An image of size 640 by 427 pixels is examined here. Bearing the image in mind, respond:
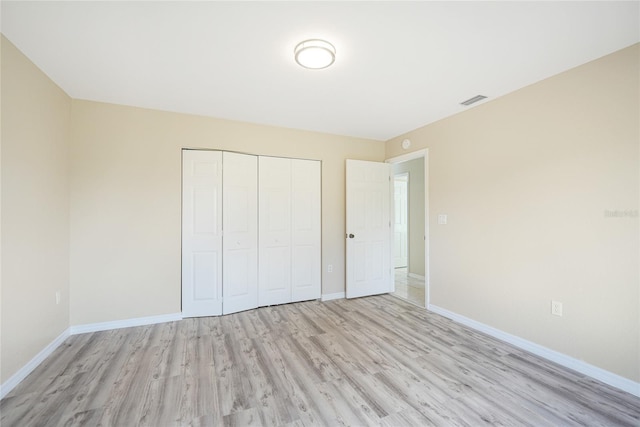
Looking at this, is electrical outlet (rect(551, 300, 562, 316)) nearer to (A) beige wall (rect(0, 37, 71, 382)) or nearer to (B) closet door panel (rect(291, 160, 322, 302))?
(B) closet door panel (rect(291, 160, 322, 302))

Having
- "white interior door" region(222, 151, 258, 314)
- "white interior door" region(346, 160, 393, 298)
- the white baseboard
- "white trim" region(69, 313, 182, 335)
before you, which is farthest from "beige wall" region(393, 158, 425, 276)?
"white trim" region(69, 313, 182, 335)

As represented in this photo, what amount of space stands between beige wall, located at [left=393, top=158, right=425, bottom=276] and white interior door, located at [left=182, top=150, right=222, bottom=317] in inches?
151

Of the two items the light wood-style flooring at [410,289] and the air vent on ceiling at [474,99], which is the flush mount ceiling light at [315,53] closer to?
the air vent on ceiling at [474,99]

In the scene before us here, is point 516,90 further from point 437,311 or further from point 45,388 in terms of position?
point 45,388

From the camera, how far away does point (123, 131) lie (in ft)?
9.69

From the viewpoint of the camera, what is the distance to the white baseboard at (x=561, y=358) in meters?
1.91

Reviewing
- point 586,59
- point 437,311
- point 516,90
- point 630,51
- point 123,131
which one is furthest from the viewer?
point 437,311

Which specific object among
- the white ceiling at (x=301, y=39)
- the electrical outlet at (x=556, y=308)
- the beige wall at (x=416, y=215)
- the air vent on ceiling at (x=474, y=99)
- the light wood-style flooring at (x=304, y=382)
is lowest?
the light wood-style flooring at (x=304, y=382)

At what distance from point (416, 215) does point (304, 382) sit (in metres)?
4.18

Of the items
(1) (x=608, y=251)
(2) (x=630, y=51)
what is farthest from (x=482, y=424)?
(2) (x=630, y=51)

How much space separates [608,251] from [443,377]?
1.61 metres

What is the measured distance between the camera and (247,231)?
3.49m

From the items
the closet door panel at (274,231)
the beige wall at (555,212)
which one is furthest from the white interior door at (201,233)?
the beige wall at (555,212)

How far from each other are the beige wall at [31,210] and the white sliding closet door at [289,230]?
2038 millimetres
